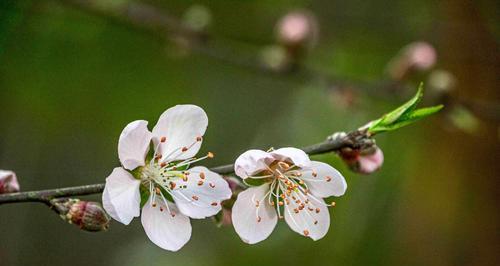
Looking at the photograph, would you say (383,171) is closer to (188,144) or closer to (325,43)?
(325,43)

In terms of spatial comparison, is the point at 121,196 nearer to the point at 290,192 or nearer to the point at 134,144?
the point at 134,144

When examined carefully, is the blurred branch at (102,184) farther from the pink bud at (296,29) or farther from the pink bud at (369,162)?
the pink bud at (296,29)

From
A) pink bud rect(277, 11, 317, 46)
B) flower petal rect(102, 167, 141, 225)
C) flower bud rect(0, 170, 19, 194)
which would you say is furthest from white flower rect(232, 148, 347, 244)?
pink bud rect(277, 11, 317, 46)

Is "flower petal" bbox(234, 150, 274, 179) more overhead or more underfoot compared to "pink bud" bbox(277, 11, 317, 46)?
more overhead

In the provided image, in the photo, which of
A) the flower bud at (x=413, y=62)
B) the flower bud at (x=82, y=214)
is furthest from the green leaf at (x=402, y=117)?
the flower bud at (x=413, y=62)

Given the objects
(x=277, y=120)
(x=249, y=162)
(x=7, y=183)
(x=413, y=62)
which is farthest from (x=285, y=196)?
(x=277, y=120)

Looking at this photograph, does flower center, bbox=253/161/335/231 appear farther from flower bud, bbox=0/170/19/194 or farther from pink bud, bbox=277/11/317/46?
pink bud, bbox=277/11/317/46
